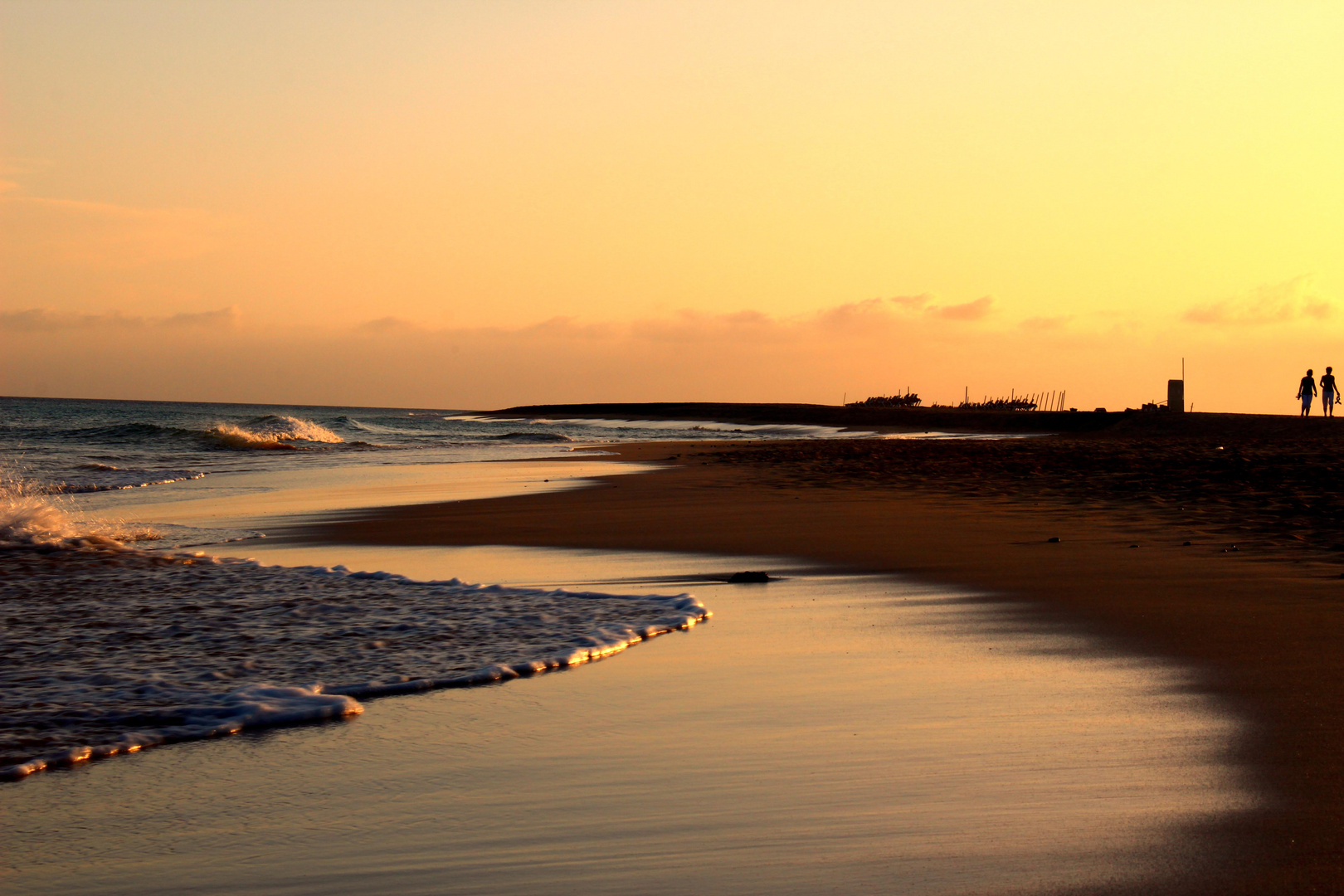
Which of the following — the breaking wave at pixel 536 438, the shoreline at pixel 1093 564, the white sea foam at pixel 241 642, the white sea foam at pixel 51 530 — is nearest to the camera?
the shoreline at pixel 1093 564

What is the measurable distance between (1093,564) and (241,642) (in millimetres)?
5954

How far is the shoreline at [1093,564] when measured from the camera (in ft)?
11.4

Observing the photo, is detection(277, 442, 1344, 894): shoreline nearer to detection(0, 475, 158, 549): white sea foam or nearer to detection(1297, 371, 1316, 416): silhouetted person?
detection(0, 475, 158, 549): white sea foam

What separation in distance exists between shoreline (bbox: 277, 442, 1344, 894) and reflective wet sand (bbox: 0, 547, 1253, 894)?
0.20 meters

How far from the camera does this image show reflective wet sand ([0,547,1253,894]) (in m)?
3.00

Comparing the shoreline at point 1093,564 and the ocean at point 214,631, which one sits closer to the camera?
the shoreline at point 1093,564

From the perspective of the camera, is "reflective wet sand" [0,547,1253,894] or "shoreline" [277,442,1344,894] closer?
"reflective wet sand" [0,547,1253,894]

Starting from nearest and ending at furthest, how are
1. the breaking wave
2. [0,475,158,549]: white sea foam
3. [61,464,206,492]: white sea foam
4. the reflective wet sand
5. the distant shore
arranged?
the reflective wet sand → [0,475,158,549]: white sea foam → [61,464,206,492]: white sea foam → the distant shore → the breaking wave

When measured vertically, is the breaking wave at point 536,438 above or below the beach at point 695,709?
above

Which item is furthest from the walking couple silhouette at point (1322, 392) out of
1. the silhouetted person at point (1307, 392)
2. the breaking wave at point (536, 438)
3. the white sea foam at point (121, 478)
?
the white sea foam at point (121, 478)

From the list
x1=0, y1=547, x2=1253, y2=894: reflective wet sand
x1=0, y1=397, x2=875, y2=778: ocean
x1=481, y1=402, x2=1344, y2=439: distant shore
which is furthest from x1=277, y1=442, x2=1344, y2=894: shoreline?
x1=481, y1=402, x2=1344, y2=439: distant shore

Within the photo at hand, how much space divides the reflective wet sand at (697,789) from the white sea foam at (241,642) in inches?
10.5

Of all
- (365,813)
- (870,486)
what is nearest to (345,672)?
(365,813)

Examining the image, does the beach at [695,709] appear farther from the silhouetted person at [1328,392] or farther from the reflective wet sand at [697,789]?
the silhouetted person at [1328,392]
